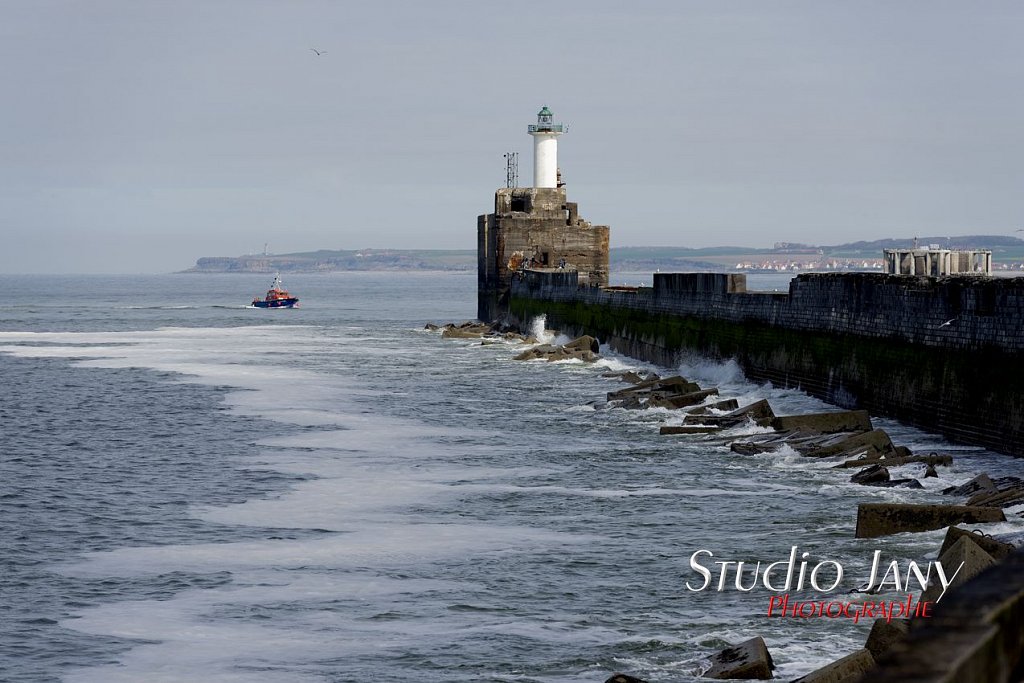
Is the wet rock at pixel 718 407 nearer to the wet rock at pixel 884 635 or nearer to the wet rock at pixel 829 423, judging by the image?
the wet rock at pixel 829 423

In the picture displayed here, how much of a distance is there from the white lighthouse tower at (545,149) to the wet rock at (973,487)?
4865 cm

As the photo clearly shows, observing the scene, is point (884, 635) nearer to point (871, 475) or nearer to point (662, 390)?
point (871, 475)

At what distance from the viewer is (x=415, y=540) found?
12.3m

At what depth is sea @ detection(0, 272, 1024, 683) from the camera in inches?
341

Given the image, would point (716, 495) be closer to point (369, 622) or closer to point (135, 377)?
point (369, 622)

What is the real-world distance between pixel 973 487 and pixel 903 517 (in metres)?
1.84

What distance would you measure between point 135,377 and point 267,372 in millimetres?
Result: 3567

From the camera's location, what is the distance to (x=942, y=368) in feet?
58.5

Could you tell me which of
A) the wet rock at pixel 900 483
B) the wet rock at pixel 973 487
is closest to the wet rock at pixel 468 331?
the wet rock at pixel 900 483

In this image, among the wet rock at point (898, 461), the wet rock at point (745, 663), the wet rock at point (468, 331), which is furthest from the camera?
the wet rock at point (468, 331)

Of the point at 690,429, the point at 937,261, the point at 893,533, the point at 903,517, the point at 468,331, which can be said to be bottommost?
the point at 468,331

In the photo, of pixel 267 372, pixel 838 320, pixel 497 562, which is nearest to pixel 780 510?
pixel 497 562

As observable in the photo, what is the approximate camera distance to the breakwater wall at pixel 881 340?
16172 mm

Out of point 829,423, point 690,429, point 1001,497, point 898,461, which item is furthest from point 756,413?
point 1001,497
